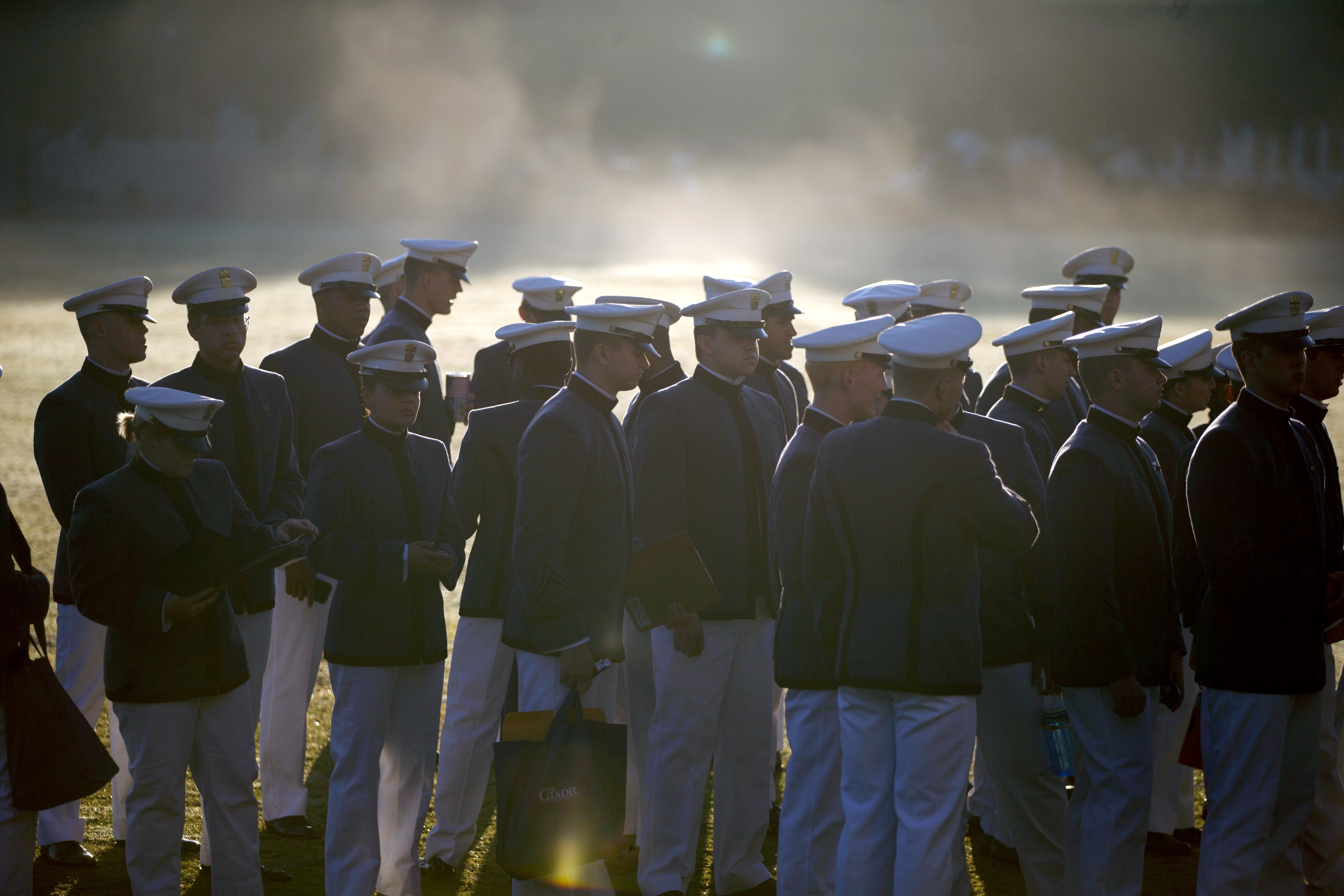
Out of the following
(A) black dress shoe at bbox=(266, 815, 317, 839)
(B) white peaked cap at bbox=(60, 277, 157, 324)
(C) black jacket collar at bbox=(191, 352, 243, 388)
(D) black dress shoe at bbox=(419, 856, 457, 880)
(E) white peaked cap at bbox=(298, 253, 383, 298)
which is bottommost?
(D) black dress shoe at bbox=(419, 856, 457, 880)

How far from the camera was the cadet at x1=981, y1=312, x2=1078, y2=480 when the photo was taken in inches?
151

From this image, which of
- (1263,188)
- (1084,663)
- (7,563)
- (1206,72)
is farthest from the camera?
(1206,72)

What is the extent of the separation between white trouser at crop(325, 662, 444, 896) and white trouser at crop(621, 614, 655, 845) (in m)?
0.77

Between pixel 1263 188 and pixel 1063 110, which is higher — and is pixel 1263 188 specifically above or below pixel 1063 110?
below

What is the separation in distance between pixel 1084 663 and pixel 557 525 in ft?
4.79

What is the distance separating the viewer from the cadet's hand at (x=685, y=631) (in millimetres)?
3453

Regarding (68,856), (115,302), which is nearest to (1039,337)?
(115,302)

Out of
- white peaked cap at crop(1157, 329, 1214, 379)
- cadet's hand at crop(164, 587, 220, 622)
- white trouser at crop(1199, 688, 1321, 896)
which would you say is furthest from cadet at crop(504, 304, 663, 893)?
white peaked cap at crop(1157, 329, 1214, 379)

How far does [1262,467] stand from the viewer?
3.05m

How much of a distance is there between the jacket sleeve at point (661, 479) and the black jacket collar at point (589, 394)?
0.36m

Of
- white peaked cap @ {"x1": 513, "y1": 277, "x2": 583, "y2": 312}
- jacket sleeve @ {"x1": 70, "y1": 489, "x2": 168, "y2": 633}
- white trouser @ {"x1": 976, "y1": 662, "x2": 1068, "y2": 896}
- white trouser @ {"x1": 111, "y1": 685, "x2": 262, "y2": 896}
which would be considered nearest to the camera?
jacket sleeve @ {"x1": 70, "y1": 489, "x2": 168, "y2": 633}

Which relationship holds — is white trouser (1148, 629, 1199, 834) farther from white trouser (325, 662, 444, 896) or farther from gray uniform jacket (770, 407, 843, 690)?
white trouser (325, 662, 444, 896)

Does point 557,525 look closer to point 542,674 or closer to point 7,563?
point 542,674

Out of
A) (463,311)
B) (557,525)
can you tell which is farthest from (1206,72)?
(557,525)
